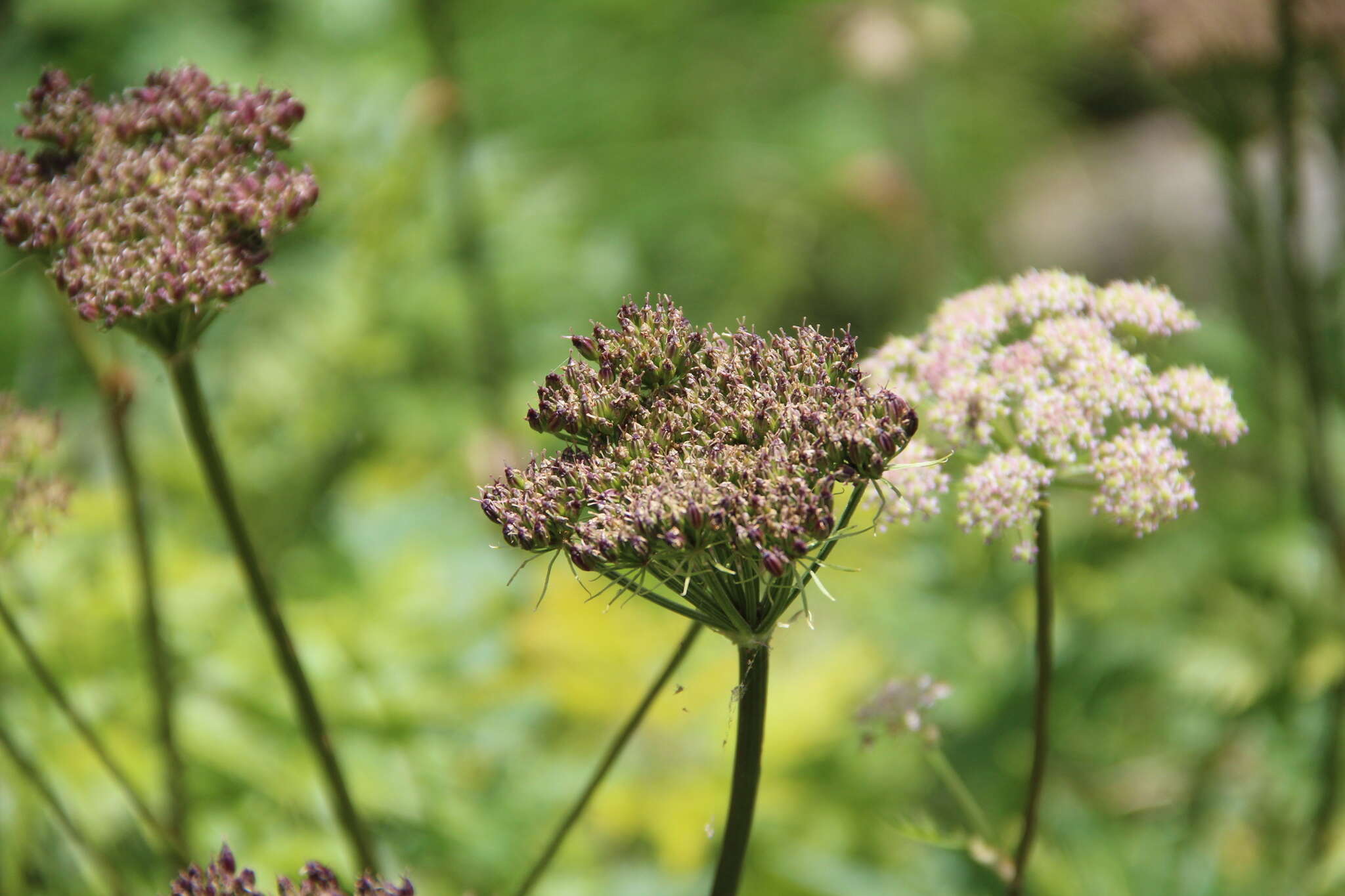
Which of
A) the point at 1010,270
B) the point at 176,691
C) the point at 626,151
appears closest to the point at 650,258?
the point at 626,151

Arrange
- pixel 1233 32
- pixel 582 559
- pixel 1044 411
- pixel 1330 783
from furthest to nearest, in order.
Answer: pixel 1233 32
pixel 1330 783
pixel 1044 411
pixel 582 559

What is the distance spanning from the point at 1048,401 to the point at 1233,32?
87.8 inches

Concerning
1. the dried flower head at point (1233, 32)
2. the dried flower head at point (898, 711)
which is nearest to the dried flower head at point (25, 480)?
the dried flower head at point (898, 711)

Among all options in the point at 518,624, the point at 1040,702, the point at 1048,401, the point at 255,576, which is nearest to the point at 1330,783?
the point at 1040,702

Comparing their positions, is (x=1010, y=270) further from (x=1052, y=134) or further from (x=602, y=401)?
(x=1052, y=134)

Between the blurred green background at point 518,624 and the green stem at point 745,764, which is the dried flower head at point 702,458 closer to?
the green stem at point 745,764

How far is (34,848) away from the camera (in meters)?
2.70

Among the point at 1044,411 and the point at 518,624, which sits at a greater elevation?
the point at 518,624

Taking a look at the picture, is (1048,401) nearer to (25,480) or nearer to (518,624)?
(25,480)

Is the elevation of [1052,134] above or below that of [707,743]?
above

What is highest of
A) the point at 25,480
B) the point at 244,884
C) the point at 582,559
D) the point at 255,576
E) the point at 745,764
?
the point at 25,480

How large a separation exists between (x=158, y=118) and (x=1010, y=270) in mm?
3292

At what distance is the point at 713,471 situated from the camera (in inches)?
56.9

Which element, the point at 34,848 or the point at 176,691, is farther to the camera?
the point at 176,691
